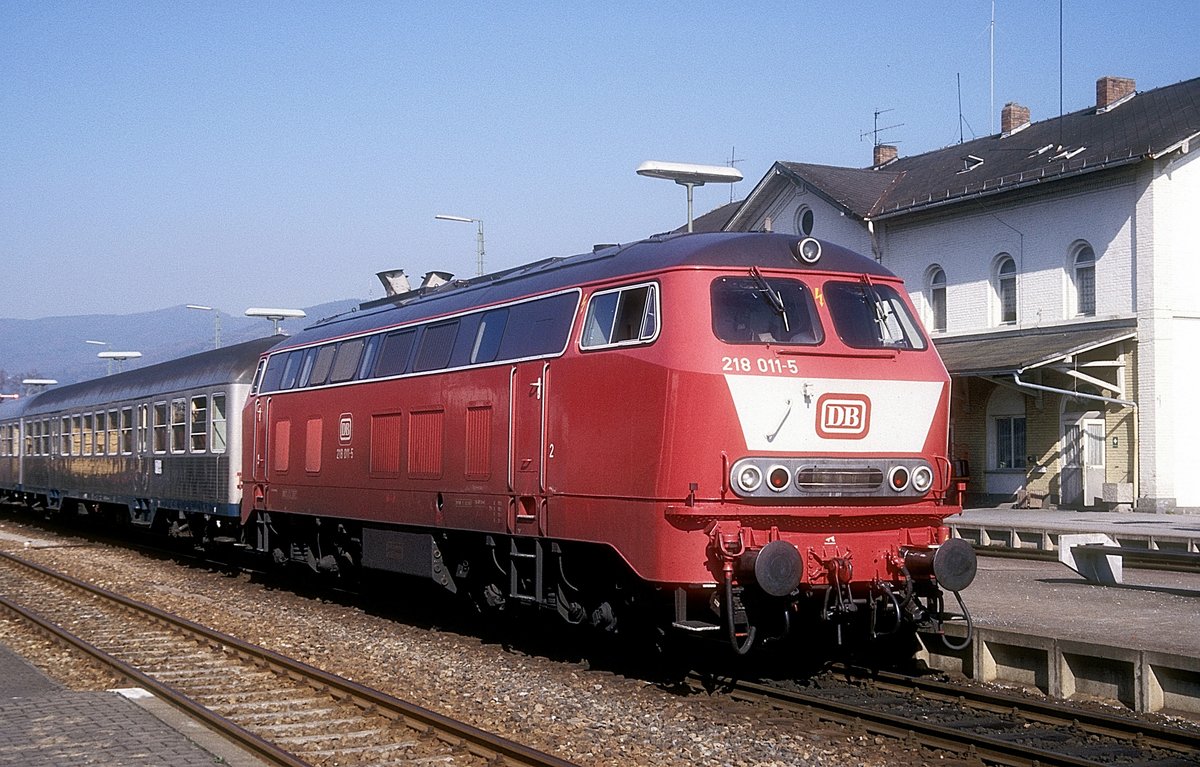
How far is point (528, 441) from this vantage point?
40.4 feet

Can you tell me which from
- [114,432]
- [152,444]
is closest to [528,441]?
[152,444]

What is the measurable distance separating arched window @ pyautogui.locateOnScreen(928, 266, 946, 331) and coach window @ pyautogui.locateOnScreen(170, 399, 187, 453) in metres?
21.2

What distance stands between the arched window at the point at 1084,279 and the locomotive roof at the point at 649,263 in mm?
21400

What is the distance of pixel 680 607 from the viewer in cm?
1039

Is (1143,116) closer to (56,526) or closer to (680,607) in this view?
(680,607)

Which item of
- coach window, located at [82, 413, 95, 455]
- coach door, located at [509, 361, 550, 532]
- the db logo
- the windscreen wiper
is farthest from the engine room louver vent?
coach window, located at [82, 413, 95, 455]

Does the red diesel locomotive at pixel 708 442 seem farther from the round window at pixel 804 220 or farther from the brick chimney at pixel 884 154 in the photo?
the brick chimney at pixel 884 154

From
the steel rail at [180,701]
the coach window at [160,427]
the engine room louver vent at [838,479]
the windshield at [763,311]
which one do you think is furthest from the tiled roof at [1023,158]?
the steel rail at [180,701]

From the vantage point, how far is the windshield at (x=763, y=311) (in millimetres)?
10758

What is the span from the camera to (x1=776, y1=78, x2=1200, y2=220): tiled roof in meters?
31.1

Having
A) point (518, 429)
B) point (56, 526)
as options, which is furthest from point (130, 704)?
point (56, 526)

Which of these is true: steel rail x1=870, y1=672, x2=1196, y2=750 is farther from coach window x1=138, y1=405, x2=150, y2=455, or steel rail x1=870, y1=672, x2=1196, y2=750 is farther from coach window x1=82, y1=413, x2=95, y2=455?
coach window x1=82, y1=413, x2=95, y2=455

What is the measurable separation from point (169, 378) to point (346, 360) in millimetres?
9906

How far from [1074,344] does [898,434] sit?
2100 centimetres
